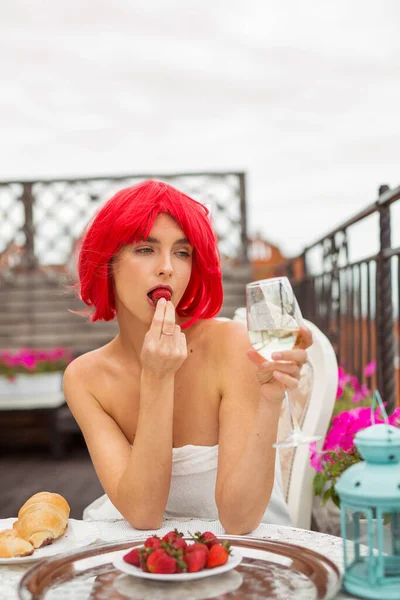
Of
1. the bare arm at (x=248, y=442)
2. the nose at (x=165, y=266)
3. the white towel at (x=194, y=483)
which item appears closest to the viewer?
the bare arm at (x=248, y=442)

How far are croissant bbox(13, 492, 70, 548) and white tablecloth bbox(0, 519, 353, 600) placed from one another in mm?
63

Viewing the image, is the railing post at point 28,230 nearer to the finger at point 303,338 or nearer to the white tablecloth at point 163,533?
the white tablecloth at point 163,533

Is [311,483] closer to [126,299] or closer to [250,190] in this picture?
[126,299]

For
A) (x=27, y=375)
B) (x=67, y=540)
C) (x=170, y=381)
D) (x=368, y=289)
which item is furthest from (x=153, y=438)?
(x=27, y=375)

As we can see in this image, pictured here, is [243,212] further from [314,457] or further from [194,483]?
[194,483]

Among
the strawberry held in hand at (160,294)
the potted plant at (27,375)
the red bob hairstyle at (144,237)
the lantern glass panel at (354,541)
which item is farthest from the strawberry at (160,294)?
the potted plant at (27,375)

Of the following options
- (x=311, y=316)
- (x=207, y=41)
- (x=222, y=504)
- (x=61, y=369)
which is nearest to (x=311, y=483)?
(x=222, y=504)

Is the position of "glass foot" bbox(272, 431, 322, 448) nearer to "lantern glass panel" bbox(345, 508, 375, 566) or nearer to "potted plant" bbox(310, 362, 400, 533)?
"lantern glass panel" bbox(345, 508, 375, 566)

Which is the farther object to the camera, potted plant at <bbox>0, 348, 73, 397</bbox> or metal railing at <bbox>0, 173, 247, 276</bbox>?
metal railing at <bbox>0, 173, 247, 276</bbox>

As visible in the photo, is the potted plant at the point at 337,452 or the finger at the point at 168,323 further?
the potted plant at the point at 337,452

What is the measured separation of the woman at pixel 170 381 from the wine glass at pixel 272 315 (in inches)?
1.0

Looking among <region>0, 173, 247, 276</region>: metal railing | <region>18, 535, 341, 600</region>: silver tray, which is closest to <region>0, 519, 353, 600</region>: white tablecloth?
<region>18, 535, 341, 600</region>: silver tray

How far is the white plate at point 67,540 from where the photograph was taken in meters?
0.96

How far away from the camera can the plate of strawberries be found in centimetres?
79
